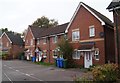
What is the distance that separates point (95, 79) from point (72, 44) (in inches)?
680

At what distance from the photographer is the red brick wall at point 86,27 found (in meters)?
25.0

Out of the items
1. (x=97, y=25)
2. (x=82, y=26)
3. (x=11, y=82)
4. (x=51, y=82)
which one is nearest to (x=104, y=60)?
(x=97, y=25)

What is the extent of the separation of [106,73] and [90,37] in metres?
13.3

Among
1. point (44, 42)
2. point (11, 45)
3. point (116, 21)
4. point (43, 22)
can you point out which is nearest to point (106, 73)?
point (116, 21)

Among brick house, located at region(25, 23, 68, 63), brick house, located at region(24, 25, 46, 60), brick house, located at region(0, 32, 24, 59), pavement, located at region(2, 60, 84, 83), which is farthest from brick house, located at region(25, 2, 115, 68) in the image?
brick house, located at region(0, 32, 24, 59)

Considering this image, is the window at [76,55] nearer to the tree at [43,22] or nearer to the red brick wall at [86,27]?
the red brick wall at [86,27]

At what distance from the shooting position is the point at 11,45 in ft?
193

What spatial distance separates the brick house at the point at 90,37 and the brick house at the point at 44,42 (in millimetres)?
4657

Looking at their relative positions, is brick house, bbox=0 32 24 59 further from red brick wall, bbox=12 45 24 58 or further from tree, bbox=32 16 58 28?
tree, bbox=32 16 58 28

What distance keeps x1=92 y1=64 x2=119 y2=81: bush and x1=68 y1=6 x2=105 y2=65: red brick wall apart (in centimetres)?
1015

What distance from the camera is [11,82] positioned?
52.1ft

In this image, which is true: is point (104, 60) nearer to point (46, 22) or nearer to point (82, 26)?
point (82, 26)

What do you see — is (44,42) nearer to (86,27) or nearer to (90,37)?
(86,27)

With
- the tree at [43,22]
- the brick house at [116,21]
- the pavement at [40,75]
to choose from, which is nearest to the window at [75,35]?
the pavement at [40,75]
